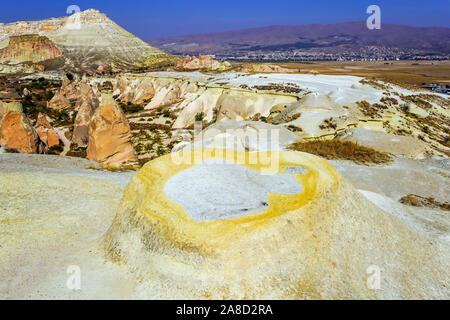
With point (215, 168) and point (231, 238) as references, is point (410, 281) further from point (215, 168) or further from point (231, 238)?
point (215, 168)

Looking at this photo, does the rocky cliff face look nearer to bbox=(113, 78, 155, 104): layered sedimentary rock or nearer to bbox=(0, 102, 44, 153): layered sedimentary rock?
bbox=(113, 78, 155, 104): layered sedimentary rock

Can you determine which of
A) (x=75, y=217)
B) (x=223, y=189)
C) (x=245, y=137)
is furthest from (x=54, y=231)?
(x=245, y=137)

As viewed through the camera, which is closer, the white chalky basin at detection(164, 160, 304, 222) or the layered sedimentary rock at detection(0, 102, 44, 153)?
the white chalky basin at detection(164, 160, 304, 222)

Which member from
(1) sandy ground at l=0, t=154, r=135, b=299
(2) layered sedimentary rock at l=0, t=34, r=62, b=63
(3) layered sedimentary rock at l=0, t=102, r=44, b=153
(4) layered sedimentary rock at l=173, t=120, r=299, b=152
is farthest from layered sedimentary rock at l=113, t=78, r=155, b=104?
(2) layered sedimentary rock at l=0, t=34, r=62, b=63

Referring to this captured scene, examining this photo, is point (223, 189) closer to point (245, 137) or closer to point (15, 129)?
point (245, 137)

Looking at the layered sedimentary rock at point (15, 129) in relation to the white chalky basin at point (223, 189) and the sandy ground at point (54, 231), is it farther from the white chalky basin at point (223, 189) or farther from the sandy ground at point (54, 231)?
the white chalky basin at point (223, 189)
